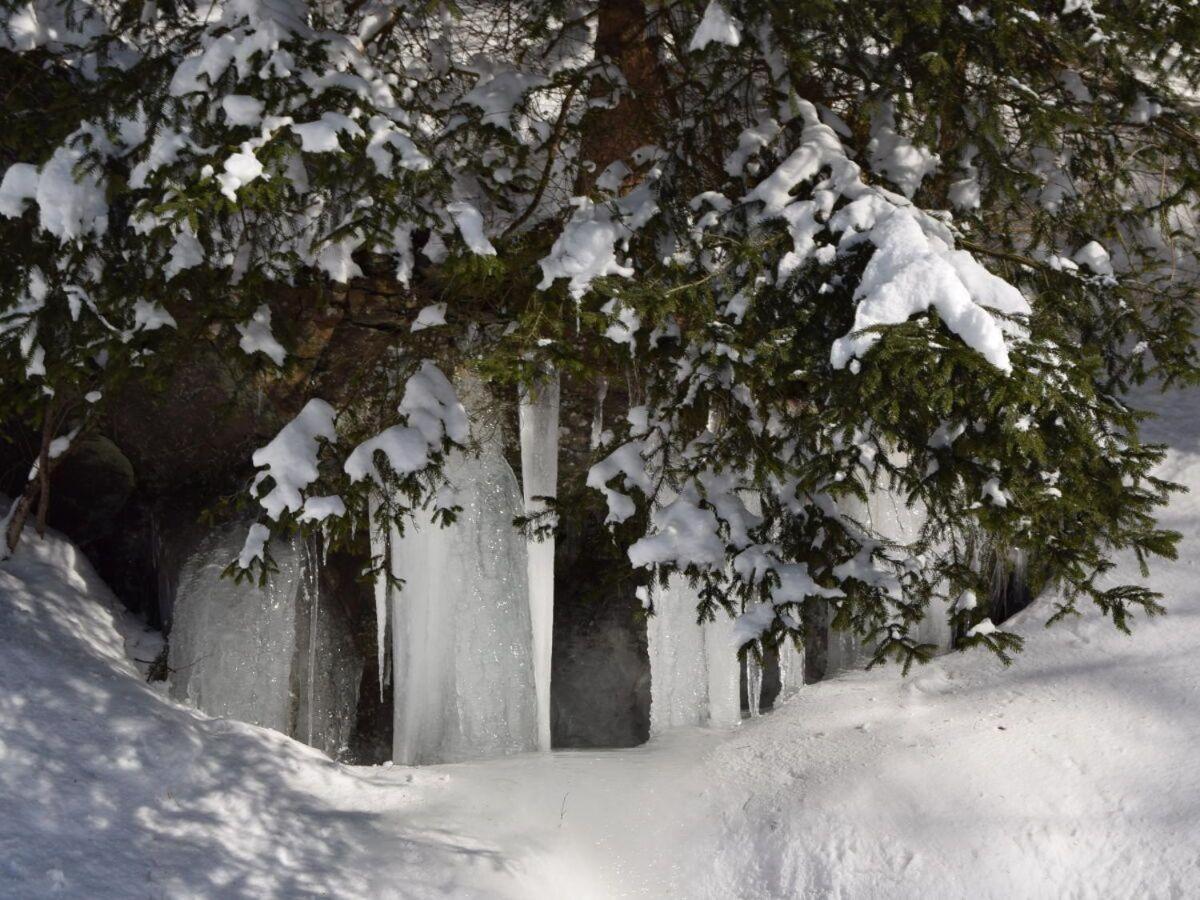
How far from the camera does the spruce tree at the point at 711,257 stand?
3.61m

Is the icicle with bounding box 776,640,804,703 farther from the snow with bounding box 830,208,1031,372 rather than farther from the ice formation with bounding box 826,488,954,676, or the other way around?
the snow with bounding box 830,208,1031,372

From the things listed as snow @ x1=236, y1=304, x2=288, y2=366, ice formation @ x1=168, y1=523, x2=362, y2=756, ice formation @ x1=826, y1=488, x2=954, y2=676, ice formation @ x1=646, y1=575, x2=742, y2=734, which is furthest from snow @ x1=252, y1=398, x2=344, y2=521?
ice formation @ x1=826, y1=488, x2=954, y2=676

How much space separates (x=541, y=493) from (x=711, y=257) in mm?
1718

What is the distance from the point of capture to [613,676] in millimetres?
7285

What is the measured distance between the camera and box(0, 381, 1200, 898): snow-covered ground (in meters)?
4.07

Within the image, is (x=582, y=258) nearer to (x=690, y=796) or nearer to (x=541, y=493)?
(x=541, y=493)

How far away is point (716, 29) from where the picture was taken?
3.73 meters

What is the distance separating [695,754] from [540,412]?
179 cm

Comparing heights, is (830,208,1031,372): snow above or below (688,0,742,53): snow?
below

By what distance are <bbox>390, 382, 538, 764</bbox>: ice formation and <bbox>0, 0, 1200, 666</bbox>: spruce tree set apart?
1.23m

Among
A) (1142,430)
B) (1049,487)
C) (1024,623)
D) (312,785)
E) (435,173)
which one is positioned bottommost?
(312,785)

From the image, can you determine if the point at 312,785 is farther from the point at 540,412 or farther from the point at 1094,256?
the point at 1094,256

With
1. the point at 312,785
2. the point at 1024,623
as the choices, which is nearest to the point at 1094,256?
the point at 1024,623

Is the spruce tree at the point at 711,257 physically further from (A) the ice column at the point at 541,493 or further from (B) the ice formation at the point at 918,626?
(B) the ice formation at the point at 918,626
